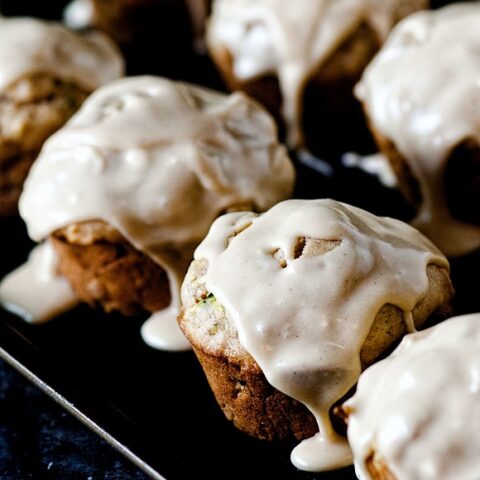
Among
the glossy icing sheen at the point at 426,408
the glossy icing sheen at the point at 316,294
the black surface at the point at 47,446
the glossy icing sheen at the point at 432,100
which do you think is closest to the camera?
the glossy icing sheen at the point at 426,408

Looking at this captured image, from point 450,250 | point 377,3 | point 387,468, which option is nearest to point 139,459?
point 387,468

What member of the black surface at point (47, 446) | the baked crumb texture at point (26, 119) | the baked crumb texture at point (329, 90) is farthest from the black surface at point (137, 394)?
the baked crumb texture at point (329, 90)

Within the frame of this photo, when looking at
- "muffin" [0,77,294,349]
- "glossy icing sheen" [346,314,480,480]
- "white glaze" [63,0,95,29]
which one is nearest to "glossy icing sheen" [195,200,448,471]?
"glossy icing sheen" [346,314,480,480]

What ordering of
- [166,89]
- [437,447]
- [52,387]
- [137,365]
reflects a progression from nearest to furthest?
[437,447], [52,387], [137,365], [166,89]

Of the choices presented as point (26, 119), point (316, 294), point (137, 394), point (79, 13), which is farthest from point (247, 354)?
point (79, 13)

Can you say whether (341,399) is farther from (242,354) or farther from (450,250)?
(450,250)

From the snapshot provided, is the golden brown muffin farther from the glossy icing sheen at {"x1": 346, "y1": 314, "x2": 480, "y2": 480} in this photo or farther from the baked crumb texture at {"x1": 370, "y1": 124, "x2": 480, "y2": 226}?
the glossy icing sheen at {"x1": 346, "y1": 314, "x2": 480, "y2": 480}

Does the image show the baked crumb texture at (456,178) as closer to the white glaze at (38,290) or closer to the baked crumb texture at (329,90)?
the baked crumb texture at (329,90)
